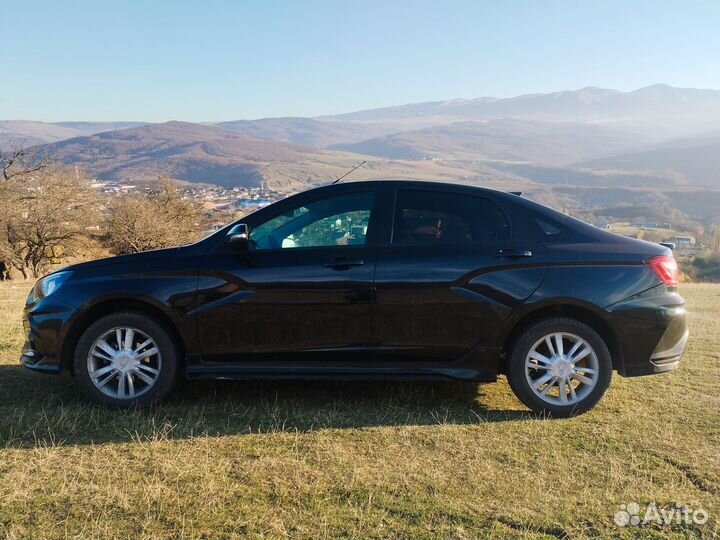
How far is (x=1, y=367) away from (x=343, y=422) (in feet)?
10.6

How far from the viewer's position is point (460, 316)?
4051mm

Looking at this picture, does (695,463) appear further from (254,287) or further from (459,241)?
(254,287)

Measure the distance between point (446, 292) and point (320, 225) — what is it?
3.24ft

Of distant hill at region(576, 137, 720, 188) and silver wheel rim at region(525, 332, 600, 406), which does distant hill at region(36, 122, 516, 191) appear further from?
distant hill at region(576, 137, 720, 188)

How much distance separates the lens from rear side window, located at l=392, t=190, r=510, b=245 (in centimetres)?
418

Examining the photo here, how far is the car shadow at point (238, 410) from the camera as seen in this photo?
378 cm

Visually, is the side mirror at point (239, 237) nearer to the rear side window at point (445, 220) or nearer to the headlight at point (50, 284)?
the rear side window at point (445, 220)

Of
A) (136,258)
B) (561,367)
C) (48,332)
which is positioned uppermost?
(136,258)

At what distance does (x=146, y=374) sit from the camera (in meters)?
4.15

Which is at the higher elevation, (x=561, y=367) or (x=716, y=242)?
(x=561, y=367)

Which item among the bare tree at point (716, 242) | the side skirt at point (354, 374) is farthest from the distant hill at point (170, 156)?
the bare tree at point (716, 242)

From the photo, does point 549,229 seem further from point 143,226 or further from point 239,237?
point 143,226

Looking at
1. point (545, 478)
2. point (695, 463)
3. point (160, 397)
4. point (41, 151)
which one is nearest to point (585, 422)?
point (695, 463)

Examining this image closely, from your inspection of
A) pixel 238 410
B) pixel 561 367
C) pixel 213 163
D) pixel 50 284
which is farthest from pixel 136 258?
pixel 213 163
